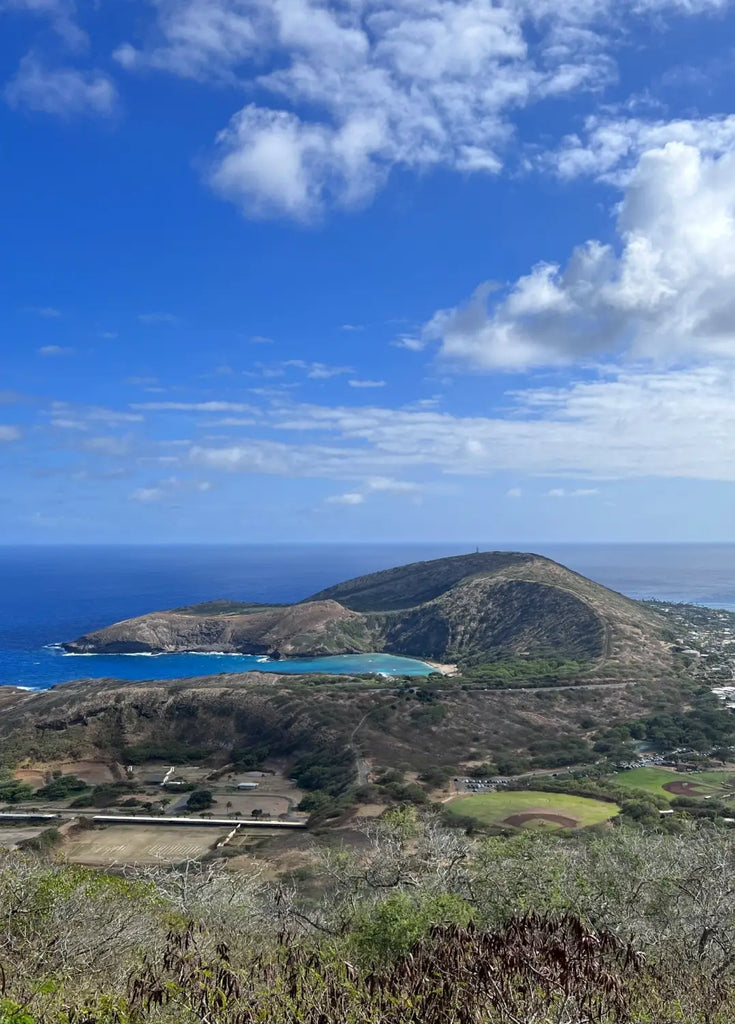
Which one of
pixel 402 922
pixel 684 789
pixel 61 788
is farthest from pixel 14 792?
pixel 684 789

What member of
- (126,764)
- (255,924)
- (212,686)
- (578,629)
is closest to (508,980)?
(255,924)

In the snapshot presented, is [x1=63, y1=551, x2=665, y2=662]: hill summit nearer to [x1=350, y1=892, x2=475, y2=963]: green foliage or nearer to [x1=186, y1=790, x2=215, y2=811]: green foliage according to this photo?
[x1=186, y1=790, x2=215, y2=811]: green foliage

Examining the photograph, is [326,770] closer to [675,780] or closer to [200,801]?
[200,801]

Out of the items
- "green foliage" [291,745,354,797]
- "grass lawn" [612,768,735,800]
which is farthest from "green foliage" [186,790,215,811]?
"grass lawn" [612,768,735,800]

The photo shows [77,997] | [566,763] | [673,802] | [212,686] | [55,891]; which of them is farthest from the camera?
[212,686]

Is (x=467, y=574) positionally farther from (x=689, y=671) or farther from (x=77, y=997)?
(x=77, y=997)

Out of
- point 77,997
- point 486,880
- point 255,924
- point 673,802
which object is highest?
point 77,997
